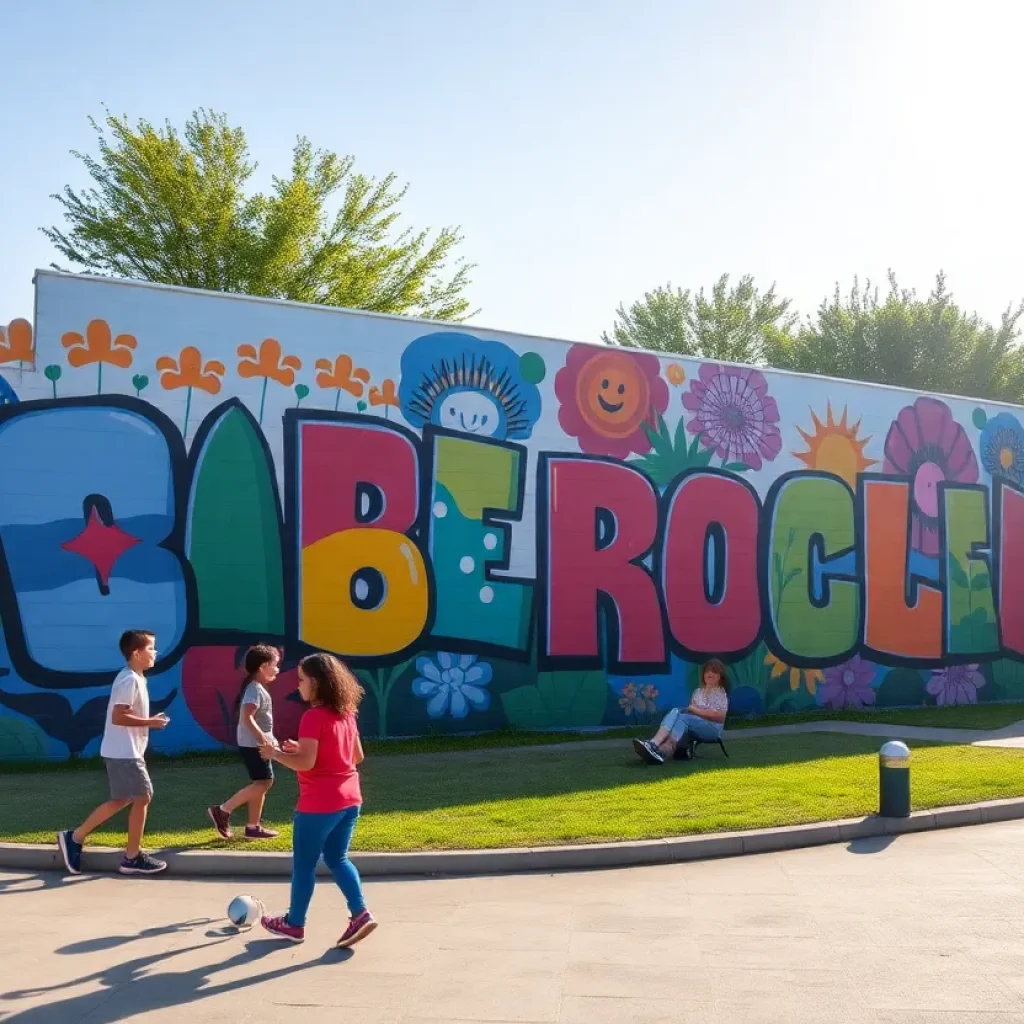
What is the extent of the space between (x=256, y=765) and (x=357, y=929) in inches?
114

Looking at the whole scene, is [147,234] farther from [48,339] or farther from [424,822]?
[424,822]

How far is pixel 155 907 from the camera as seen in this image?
24.7 feet

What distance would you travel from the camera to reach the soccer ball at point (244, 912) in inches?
268

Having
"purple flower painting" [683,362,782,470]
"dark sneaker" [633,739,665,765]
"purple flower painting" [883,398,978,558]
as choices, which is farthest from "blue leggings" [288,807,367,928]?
"purple flower painting" [883,398,978,558]

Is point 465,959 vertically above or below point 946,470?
below

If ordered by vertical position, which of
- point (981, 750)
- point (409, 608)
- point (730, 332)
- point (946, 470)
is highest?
point (730, 332)

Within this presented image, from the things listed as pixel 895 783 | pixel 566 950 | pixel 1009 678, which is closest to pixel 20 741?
pixel 566 950

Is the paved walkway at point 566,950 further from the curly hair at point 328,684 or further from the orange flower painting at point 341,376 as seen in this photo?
the orange flower painting at point 341,376

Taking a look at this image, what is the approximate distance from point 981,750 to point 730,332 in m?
35.9

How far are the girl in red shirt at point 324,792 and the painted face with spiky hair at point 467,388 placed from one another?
906 centimetres

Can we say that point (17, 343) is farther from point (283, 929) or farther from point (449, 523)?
point (283, 929)

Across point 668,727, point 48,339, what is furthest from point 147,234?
point 668,727

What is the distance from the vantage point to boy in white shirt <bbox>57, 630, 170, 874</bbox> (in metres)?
8.34

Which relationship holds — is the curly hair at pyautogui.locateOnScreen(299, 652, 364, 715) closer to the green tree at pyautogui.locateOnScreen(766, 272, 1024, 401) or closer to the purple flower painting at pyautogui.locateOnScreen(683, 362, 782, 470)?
the purple flower painting at pyautogui.locateOnScreen(683, 362, 782, 470)
